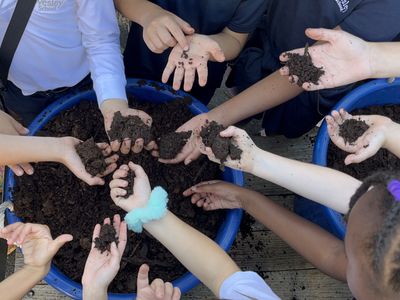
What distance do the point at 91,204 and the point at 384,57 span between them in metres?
0.93

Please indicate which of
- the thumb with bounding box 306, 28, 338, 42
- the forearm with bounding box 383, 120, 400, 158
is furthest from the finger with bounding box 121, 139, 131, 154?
the forearm with bounding box 383, 120, 400, 158

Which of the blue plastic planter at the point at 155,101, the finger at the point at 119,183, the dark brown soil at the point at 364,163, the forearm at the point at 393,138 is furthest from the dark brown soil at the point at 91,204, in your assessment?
the forearm at the point at 393,138

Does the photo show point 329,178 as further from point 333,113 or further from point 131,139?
point 131,139

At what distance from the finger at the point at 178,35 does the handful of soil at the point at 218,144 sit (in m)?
0.23

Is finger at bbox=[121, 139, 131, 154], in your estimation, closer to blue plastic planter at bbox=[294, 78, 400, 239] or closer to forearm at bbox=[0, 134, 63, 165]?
forearm at bbox=[0, 134, 63, 165]

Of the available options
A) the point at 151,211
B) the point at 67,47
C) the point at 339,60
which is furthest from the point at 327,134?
the point at 67,47

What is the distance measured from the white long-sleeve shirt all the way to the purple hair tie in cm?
79

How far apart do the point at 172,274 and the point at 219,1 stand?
791 millimetres

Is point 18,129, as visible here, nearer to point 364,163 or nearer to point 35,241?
point 35,241

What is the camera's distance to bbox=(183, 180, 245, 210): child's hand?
131 cm

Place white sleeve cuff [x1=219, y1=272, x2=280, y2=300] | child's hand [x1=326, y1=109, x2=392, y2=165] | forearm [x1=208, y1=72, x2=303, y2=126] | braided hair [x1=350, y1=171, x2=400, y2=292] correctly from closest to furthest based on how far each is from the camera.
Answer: braided hair [x1=350, y1=171, x2=400, y2=292], white sleeve cuff [x1=219, y1=272, x2=280, y2=300], child's hand [x1=326, y1=109, x2=392, y2=165], forearm [x1=208, y1=72, x2=303, y2=126]

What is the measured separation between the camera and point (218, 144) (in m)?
1.10

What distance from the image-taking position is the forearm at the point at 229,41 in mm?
1340

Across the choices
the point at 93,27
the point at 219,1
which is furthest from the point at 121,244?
the point at 219,1
